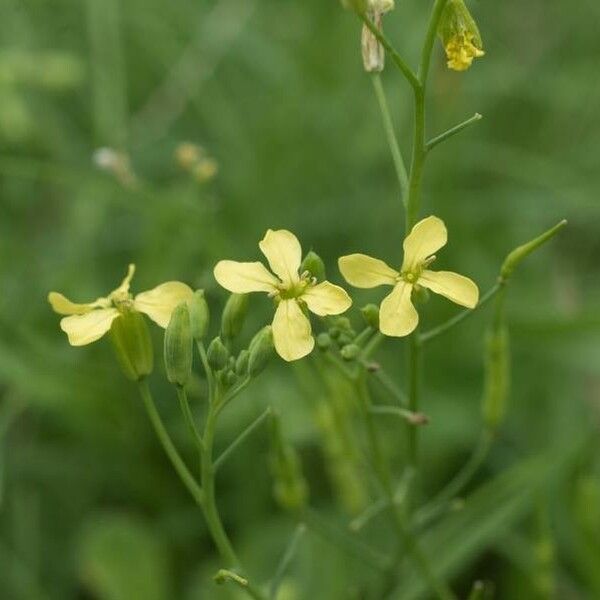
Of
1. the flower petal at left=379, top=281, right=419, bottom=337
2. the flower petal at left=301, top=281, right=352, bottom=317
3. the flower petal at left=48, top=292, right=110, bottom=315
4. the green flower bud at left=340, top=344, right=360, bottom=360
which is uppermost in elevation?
the flower petal at left=48, top=292, right=110, bottom=315

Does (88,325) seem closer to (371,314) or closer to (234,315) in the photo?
(234,315)

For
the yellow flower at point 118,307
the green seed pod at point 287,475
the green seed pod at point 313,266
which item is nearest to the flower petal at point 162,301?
the yellow flower at point 118,307

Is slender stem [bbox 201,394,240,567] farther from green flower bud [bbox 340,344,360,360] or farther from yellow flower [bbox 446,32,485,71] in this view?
yellow flower [bbox 446,32,485,71]

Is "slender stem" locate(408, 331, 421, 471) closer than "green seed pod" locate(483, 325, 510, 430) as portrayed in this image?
Yes

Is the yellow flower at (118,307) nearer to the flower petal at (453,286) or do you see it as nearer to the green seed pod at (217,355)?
the green seed pod at (217,355)

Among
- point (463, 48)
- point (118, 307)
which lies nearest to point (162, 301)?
point (118, 307)

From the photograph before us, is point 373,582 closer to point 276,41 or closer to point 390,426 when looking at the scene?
point 390,426

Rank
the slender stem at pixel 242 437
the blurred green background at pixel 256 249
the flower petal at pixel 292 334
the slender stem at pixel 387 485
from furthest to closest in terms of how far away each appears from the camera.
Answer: the blurred green background at pixel 256 249
the slender stem at pixel 387 485
the slender stem at pixel 242 437
the flower petal at pixel 292 334

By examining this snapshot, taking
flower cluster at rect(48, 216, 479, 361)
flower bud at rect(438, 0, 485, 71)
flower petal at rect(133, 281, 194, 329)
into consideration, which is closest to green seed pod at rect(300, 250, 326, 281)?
flower cluster at rect(48, 216, 479, 361)
